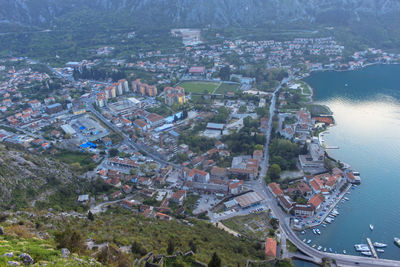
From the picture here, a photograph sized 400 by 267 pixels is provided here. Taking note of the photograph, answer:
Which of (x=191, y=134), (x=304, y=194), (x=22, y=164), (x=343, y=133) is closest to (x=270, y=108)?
(x=343, y=133)

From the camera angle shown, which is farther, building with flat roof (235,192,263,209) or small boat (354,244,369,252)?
building with flat roof (235,192,263,209)

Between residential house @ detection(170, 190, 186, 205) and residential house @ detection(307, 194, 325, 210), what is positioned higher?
residential house @ detection(307, 194, 325, 210)

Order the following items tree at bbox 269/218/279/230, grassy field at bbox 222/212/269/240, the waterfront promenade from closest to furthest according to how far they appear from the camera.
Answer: grassy field at bbox 222/212/269/240
tree at bbox 269/218/279/230
the waterfront promenade

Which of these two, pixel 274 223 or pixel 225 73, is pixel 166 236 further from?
pixel 225 73

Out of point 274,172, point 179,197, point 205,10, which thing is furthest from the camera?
point 205,10

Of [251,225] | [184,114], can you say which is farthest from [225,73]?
[251,225]

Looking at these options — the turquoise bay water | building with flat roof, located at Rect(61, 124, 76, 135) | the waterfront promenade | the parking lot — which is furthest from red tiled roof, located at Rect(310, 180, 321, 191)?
building with flat roof, located at Rect(61, 124, 76, 135)

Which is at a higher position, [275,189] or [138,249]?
[138,249]

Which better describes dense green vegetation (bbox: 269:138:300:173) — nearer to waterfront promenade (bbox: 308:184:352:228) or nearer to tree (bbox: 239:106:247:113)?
waterfront promenade (bbox: 308:184:352:228)
